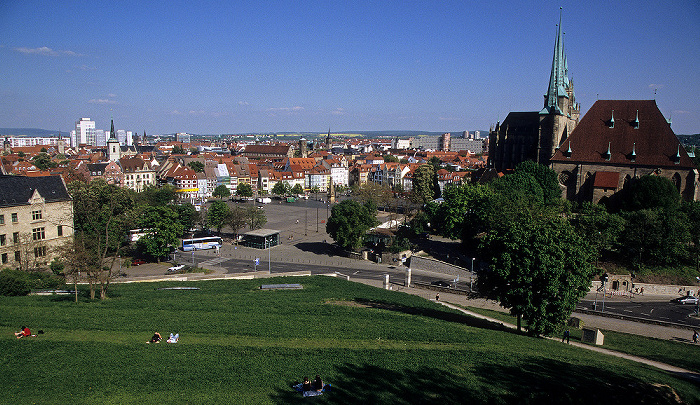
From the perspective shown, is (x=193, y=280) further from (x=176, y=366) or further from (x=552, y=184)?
(x=552, y=184)

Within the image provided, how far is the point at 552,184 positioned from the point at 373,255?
26580mm

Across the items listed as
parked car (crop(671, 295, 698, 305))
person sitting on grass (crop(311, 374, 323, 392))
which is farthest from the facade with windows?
parked car (crop(671, 295, 698, 305))

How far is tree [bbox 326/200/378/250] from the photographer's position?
2178 inches

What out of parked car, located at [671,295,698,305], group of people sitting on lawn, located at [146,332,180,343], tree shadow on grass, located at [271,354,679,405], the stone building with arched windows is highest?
the stone building with arched windows

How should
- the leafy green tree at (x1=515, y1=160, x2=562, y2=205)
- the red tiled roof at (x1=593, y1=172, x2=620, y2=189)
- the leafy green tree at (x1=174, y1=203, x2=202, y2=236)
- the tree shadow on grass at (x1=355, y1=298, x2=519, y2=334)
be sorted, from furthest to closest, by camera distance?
the leafy green tree at (x1=515, y1=160, x2=562, y2=205), the red tiled roof at (x1=593, y1=172, x2=620, y2=189), the leafy green tree at (x1=174, y1=203, x2=202, y2=236), the tree shadow on grass at (x1=355, y1=298, x2=519, y2=334)

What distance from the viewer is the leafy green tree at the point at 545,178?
63.8 m

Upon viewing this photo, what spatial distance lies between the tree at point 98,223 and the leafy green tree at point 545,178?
48.7 meters

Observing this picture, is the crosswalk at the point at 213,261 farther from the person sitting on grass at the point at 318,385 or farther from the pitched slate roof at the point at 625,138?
the pitched slate roof at the point at 625,138

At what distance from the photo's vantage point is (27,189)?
1613 inches

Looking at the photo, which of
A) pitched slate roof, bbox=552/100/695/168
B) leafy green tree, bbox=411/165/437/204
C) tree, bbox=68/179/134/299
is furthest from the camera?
leafy green tree, bbox=411/165/437/204

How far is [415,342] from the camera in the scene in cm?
1981

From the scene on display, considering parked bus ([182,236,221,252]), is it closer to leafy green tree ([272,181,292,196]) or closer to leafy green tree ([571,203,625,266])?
leafy green tree ([571,203,625,266])

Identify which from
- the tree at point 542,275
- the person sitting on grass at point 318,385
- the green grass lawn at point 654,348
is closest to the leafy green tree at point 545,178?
the green grass lawn at point 654,348

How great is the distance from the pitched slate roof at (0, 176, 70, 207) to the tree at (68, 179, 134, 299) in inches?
86.5
